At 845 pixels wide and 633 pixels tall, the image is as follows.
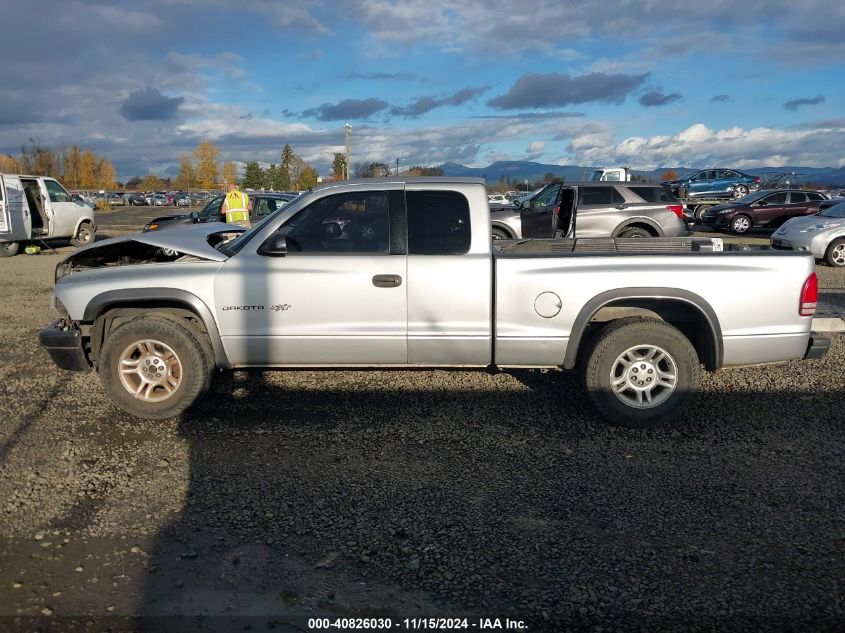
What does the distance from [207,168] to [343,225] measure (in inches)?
3926

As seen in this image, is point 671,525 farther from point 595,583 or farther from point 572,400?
point 572,400

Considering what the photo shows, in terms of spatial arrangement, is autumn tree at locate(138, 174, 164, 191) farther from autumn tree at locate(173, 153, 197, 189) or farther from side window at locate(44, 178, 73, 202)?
side window at locate(44, 178, 73, 202)

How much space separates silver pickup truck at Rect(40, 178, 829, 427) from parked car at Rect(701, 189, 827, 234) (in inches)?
788

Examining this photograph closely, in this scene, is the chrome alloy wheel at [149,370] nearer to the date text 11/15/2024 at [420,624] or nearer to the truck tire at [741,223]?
the date text 11/15/2024 at [420,624]

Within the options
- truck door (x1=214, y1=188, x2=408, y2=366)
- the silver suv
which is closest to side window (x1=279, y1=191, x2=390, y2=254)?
truck door (x1=214, y1=188, x2=408, y2=366)

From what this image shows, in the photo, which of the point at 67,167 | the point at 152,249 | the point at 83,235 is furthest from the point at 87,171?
the point at 152,249

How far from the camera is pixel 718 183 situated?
33750 millimetres

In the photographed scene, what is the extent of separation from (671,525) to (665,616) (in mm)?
853

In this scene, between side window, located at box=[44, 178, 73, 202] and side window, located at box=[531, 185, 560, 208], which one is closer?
side window, located at box=[531, 185, 560, 208]

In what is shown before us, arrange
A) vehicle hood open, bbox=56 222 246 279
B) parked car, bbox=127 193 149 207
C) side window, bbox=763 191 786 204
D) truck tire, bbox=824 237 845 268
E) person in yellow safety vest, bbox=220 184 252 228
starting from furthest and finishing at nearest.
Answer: parked car, bbox=127 193 149 207, side window, bbox=763 191 786 204, truck tire, bbox=824 237 845 268, person in yellow safety vest, bbox=220 184 252 228, vehicle hood open, bbox=56 222 246 279

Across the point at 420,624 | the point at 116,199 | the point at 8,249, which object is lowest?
the point at 420,624

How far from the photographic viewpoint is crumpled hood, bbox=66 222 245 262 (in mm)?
5281

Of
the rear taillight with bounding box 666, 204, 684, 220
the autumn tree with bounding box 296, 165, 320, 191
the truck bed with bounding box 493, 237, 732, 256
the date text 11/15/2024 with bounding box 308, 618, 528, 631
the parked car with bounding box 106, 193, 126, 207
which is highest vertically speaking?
the autumn tree with bounding box 296, 165, 320, 191

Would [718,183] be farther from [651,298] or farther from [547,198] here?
[651,298]
